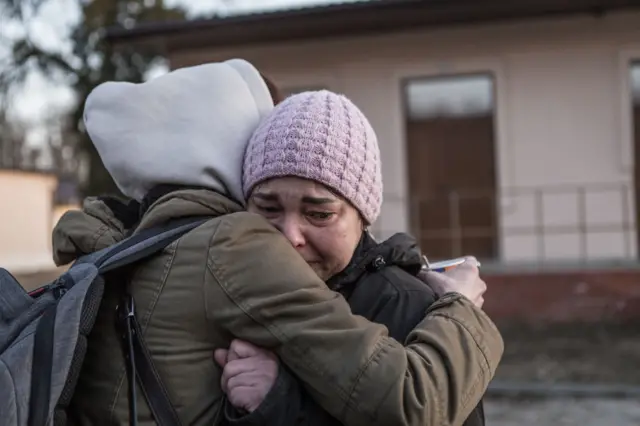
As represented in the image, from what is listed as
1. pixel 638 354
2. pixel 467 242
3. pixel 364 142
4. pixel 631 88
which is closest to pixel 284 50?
pixel 467 242

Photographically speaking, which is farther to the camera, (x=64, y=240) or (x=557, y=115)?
(x=557, y=115)

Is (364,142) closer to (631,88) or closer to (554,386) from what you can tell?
(554,386)

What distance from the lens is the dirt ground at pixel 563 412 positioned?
6.36m

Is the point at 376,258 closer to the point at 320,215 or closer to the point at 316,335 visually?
the point at 320,215

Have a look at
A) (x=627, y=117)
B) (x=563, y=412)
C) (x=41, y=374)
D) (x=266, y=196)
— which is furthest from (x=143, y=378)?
(x=627, y=117)

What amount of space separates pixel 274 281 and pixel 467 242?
34.6 ft

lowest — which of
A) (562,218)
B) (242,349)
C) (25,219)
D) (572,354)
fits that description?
(572,354)

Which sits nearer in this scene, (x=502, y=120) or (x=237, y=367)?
(x=237, y=367)

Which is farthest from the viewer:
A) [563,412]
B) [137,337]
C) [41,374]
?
[563,412]

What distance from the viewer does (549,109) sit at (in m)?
11.0

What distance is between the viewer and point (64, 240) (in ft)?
5.40

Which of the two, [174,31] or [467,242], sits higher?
[174,31]

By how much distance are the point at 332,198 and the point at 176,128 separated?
35cm

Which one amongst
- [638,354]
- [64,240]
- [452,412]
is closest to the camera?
[452,412]
